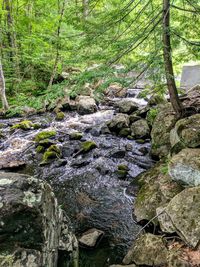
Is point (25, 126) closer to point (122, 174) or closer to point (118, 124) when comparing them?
point (118, 124)

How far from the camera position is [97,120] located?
37.5 ft

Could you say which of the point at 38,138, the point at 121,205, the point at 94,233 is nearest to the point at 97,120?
the point at 38,138

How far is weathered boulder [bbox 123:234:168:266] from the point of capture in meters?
3.41

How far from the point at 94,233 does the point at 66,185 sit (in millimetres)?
2114

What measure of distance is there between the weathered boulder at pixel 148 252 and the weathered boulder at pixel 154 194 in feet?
2.03

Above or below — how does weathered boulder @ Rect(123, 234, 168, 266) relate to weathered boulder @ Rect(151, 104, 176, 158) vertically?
below

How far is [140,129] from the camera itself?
9109 millimetres

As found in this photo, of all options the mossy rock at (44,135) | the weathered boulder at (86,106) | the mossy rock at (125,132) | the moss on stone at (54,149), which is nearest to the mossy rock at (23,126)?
the mossy rock at (44,135)

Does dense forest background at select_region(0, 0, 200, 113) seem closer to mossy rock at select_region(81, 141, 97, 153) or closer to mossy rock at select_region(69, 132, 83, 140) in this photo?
mossy rock at select_region(81, 141, 97, 153)

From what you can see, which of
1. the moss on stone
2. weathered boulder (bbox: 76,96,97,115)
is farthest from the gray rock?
the moss on stone

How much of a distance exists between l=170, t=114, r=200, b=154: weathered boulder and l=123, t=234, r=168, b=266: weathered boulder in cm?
238

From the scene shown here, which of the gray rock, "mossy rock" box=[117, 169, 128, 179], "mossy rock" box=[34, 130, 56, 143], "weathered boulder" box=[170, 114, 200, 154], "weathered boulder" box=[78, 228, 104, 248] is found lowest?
"weathered boulder" box=[78, 228, 104, 248]

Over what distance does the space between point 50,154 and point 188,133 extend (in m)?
4.63

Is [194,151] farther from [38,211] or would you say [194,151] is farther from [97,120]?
[97,120]
